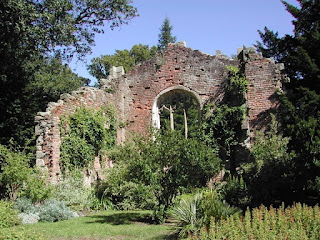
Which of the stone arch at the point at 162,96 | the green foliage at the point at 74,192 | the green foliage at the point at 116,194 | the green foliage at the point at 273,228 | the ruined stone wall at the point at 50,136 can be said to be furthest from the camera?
the stone arch at the point at 162,96

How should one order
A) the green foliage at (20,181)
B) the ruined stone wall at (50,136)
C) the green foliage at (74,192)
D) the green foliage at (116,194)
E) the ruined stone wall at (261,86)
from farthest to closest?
the ruined stone wall at (261,86)
the green foliage at (116,194)
the ruined stone wall at (50,136)
the green foliage at (74,192)
the green foliage at (20,181)

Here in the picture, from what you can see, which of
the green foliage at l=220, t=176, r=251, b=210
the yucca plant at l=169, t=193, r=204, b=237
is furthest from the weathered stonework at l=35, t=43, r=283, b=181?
the yucca plant at l=169, t=193, r=204, b=237

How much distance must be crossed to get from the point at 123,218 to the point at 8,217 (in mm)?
3091

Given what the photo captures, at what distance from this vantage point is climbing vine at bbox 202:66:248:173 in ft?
47.4

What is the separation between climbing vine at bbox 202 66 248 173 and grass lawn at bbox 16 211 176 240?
5.01 m

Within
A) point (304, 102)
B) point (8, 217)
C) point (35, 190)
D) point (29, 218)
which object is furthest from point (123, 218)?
point (304, 102)

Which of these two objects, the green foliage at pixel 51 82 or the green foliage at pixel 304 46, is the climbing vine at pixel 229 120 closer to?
the green foliage at pixel 304 46

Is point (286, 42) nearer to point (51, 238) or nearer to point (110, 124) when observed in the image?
point (110, 124)

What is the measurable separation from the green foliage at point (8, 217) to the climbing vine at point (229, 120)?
313 inches

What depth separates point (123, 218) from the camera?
10.4 meters

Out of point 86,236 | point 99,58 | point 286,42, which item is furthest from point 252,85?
point 99,58

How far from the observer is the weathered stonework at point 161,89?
1276cm

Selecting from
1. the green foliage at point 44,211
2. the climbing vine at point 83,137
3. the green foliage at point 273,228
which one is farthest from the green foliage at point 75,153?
the green foliage at point 273,228

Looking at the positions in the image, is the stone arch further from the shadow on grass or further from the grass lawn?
the grass lawn
